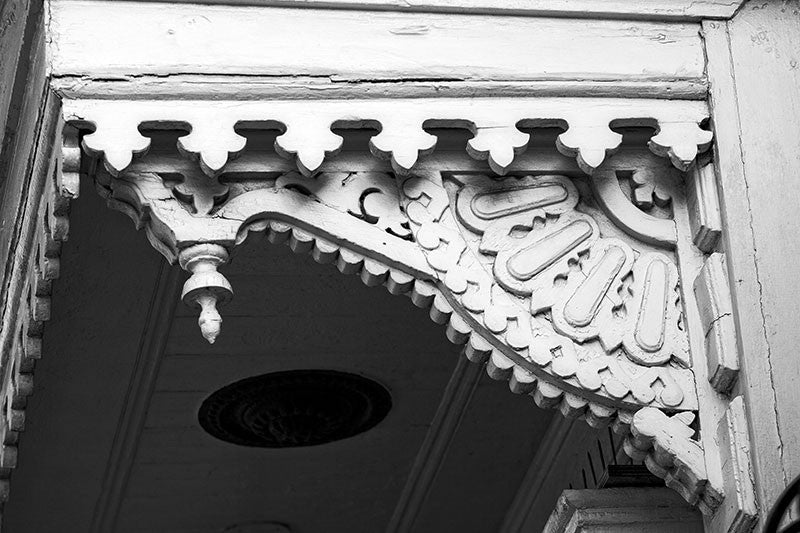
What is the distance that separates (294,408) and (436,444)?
0.51 meters

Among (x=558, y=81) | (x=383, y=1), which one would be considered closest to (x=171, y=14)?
(x=383, y=1)

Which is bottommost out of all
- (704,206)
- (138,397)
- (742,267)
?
(138,397)

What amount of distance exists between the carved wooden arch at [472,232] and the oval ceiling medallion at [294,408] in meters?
1.44

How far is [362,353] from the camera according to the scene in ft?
16.8

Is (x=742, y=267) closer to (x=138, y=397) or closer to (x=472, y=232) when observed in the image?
(x=472, y=232)

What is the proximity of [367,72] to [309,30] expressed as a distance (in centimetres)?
16

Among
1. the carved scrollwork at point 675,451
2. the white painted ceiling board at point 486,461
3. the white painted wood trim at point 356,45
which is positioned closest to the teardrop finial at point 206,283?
the white painted wood trim at point 356,45

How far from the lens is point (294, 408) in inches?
207

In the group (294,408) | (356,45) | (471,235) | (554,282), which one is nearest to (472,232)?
(471,235)

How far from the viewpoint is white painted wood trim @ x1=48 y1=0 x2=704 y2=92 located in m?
3.65

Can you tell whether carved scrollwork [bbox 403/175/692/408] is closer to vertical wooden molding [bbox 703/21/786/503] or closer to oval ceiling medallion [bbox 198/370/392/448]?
vertical wooden molding [bbox 703/21/786/503]

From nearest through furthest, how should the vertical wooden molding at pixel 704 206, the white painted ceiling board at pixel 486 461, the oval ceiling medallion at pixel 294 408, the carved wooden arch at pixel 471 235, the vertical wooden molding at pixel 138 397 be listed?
the carved wooden arch at pixel 471 235 < the vertical wooden molding at pixel 704 206 < the vertical wooden molding at pixel 138 397 < the oval ceiling medallion at pixel 294 408 < the white painted ceiling board at pixel 486 461

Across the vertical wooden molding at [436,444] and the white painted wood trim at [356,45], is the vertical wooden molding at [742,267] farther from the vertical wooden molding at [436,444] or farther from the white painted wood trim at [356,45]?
the vertical wooden molding at [436,444]

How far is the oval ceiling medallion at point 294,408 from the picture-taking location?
5184 millimetres
